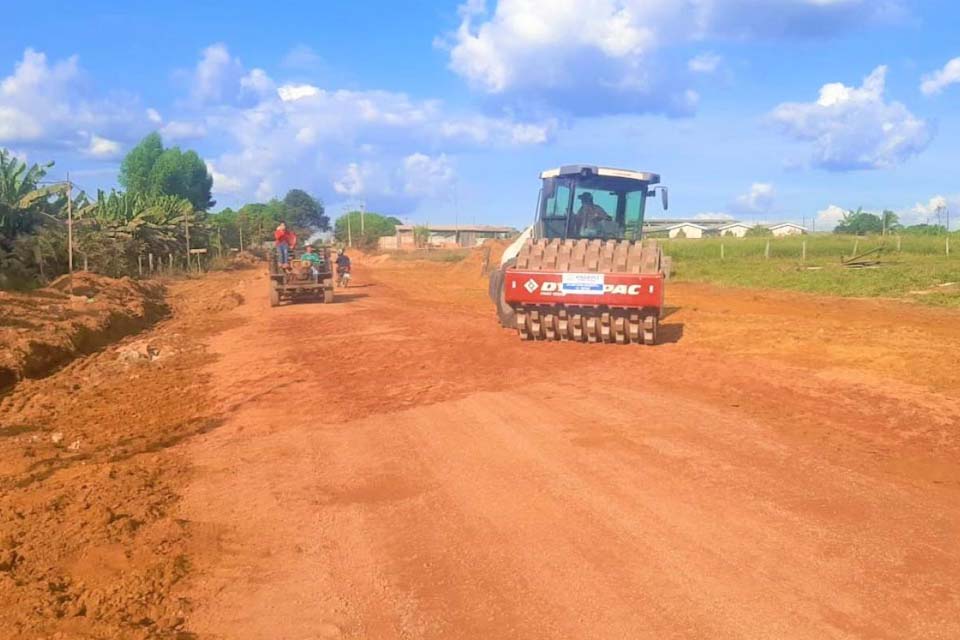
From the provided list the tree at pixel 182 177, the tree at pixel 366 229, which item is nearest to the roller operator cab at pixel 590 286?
the tree at pixel 182 177

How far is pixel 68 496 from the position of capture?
5539mm

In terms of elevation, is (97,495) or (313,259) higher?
(313,259)

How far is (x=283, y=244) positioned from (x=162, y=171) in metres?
56.8

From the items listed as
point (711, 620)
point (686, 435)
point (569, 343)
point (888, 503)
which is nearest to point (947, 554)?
point (888, 503)

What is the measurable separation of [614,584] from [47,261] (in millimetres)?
25562

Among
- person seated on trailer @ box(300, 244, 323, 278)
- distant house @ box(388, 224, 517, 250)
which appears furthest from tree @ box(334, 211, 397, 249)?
person seated on trailer @ box(300, 244, 323, 278)

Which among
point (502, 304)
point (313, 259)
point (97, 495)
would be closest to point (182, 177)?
point (313, 259)

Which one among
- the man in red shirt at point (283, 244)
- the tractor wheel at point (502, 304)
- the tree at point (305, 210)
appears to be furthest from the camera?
the tree at point (305, 210)

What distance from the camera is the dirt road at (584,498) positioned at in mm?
3834

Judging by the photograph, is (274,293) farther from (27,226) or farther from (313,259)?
(27,226)

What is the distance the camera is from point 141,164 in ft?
239

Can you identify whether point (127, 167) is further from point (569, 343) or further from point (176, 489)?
point (176, 489)

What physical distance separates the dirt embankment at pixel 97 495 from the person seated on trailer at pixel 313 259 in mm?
9723

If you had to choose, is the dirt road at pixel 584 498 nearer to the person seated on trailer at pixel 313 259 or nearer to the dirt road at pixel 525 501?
the dirt road at pixel 525 501
